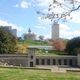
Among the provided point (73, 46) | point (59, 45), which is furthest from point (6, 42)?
point (59, 45)

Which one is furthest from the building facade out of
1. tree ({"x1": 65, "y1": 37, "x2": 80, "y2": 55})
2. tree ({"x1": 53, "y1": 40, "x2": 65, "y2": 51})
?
tree ({"x1": 53, "y1": 40, "x2": 65, "y2": 51})

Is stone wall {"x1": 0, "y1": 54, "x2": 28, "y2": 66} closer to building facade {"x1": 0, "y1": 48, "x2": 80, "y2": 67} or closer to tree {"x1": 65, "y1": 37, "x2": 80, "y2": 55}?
building facade {"x1": 0, "y1": 48, "x2": 80, "y2": 67}

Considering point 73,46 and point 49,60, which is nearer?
point 49,60

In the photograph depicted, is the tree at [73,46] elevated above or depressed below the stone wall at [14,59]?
above

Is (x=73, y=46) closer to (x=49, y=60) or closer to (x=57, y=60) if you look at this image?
(x=57, y=60)

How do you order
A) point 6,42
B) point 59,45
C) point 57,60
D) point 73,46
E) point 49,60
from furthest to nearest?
point 59,45 < point 73,46 < point 57,60 < point 49,60 < point 6,42

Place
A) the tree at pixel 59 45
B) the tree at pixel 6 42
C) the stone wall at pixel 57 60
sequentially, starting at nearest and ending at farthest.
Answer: the tree at pixel 6 42, the stone wall at pixel 57 60, the tree at pixel 59 45

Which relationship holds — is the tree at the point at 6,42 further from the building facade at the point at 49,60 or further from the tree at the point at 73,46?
the tree at the point at 73,46

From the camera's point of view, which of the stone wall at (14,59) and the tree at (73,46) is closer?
the stone wall at (14,59)

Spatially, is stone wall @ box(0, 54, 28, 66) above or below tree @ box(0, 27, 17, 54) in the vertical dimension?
below

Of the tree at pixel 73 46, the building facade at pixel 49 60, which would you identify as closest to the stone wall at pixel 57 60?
the building facade at pixel 49 60

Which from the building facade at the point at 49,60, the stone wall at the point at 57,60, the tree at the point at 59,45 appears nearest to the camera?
the building facade at the point at 49,60

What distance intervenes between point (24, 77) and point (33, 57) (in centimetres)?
5896

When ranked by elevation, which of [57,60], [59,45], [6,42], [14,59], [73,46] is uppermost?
[59,45]
